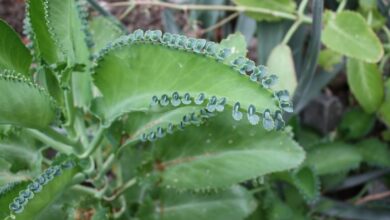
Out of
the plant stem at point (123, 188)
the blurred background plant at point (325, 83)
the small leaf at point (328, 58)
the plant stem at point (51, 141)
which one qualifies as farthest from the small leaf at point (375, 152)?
the plant stem at point (51, 141)

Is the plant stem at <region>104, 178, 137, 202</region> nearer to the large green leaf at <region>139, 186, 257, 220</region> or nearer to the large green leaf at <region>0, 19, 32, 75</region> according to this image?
the large green leaf at <region>139, 186, 257, 220</region>

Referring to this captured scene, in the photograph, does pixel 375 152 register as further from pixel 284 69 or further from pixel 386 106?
pixel 284 69

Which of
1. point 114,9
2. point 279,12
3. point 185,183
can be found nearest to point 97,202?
point 185,183

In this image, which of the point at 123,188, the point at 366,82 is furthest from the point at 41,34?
the point at 366,82

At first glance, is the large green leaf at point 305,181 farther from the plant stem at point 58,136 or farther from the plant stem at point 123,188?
the plant stem at point 58,136

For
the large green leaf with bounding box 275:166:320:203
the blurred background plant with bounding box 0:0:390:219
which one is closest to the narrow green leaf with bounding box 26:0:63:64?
the blurred background plant with bounding box 0:0:390:219

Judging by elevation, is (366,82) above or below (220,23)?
below

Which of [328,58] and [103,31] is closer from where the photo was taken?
[103,31]
